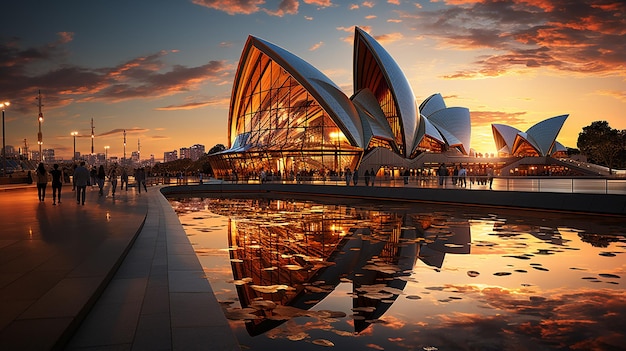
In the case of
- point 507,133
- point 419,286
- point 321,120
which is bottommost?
point 419,286

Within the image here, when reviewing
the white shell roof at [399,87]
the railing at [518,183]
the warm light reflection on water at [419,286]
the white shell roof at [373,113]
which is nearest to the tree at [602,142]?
the white shell roof at [399,87]

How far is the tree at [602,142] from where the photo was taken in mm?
76062

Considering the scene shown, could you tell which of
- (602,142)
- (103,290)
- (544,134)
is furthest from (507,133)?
(103,290)

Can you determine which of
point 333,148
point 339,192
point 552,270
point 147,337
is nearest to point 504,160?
point 333,148

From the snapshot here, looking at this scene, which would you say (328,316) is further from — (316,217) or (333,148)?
(333,148)

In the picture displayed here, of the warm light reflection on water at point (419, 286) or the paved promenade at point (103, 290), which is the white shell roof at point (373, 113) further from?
the paved promenade at point (103, 290)

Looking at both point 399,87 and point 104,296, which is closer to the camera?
point 104,296

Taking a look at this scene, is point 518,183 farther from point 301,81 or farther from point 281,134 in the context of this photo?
point 281,134

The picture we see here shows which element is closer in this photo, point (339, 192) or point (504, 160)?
point (339, 192)

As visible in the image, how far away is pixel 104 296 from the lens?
6.03m

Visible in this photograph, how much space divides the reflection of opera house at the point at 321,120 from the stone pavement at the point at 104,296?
47361mm

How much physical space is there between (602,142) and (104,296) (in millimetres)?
87359

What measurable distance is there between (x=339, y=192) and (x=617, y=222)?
2015cm

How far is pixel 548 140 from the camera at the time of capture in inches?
3447
